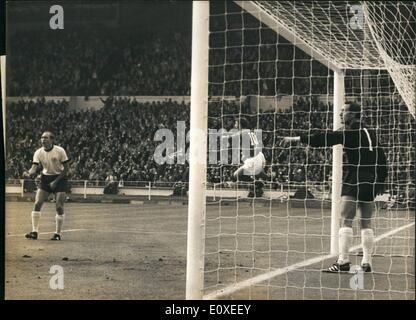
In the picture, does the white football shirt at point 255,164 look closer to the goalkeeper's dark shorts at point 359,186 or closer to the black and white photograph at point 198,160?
the black and white photograph at point 198,160

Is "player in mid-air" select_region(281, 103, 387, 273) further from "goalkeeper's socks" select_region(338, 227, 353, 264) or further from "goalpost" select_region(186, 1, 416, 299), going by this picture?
"goalpost" select_region(186, 1, 416, 299)

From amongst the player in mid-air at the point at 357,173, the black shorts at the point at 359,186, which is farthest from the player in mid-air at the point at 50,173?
the black shorts at the point at 359,186

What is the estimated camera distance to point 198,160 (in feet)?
17.5

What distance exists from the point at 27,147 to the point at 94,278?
21.0 metres

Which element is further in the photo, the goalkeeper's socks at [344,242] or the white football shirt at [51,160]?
the white football shirt at [51,160]

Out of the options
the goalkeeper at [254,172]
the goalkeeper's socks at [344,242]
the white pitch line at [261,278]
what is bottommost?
the white pitch line at [261,278]

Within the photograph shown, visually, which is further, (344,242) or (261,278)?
(344,242)

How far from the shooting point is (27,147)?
26.7 m

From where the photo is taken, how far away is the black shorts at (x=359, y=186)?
6.80m

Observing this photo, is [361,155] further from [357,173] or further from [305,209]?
[305,209]

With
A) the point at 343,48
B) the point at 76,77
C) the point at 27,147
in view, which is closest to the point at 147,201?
the point at 27,147

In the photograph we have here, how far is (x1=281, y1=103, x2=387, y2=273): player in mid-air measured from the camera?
22.4 feet

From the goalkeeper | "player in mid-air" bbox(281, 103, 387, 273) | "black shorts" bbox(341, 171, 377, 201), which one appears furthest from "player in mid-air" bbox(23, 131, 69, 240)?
the goalkeeper

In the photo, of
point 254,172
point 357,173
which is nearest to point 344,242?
point 357,173
